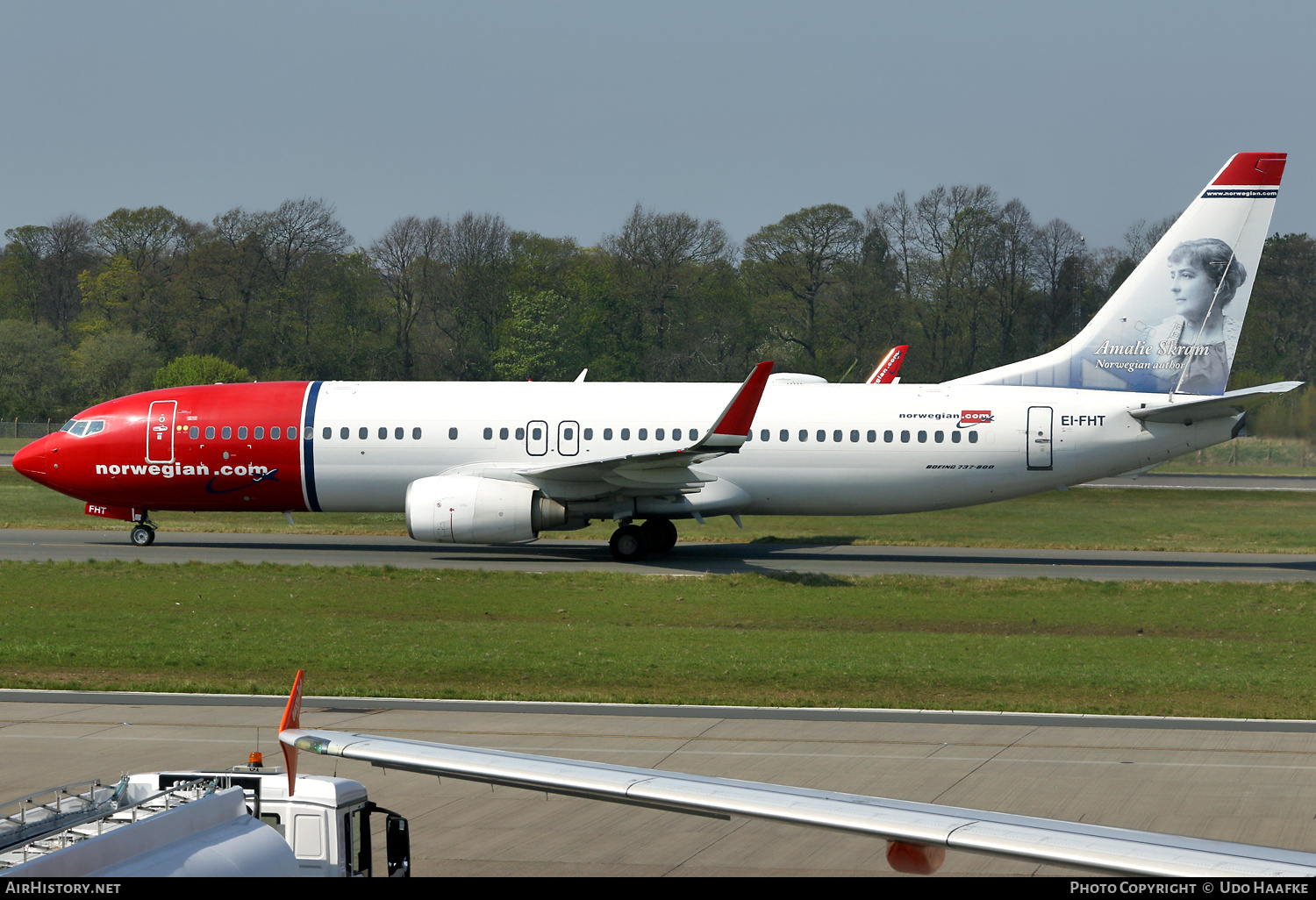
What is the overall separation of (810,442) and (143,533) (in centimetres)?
1580

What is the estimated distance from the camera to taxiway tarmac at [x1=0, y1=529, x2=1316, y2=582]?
89.3ft

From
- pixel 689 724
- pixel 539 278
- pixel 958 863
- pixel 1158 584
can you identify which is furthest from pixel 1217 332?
pixel 539 278

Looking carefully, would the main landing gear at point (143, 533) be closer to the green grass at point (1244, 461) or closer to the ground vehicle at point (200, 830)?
the ground vehicle at point (200, 830)

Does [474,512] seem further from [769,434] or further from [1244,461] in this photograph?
[1244,461]

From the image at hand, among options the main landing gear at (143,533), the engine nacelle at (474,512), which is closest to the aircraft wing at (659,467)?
the engine nacelle at (474,512)

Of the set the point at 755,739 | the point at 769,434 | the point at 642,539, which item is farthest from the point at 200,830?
the point at 769,434

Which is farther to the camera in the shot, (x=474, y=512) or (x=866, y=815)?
(x=474, y=512)

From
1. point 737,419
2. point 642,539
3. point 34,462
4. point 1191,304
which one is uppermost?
point 1191,304

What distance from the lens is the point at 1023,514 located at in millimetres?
39719

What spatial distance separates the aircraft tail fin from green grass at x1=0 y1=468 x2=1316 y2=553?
5.61m

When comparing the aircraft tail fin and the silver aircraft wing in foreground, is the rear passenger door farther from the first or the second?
the silver aircraft wing in foreground

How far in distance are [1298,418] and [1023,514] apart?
9717 millimetres

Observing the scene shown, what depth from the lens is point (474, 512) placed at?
26.6 m

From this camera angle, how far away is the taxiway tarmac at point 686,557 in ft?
89.3
